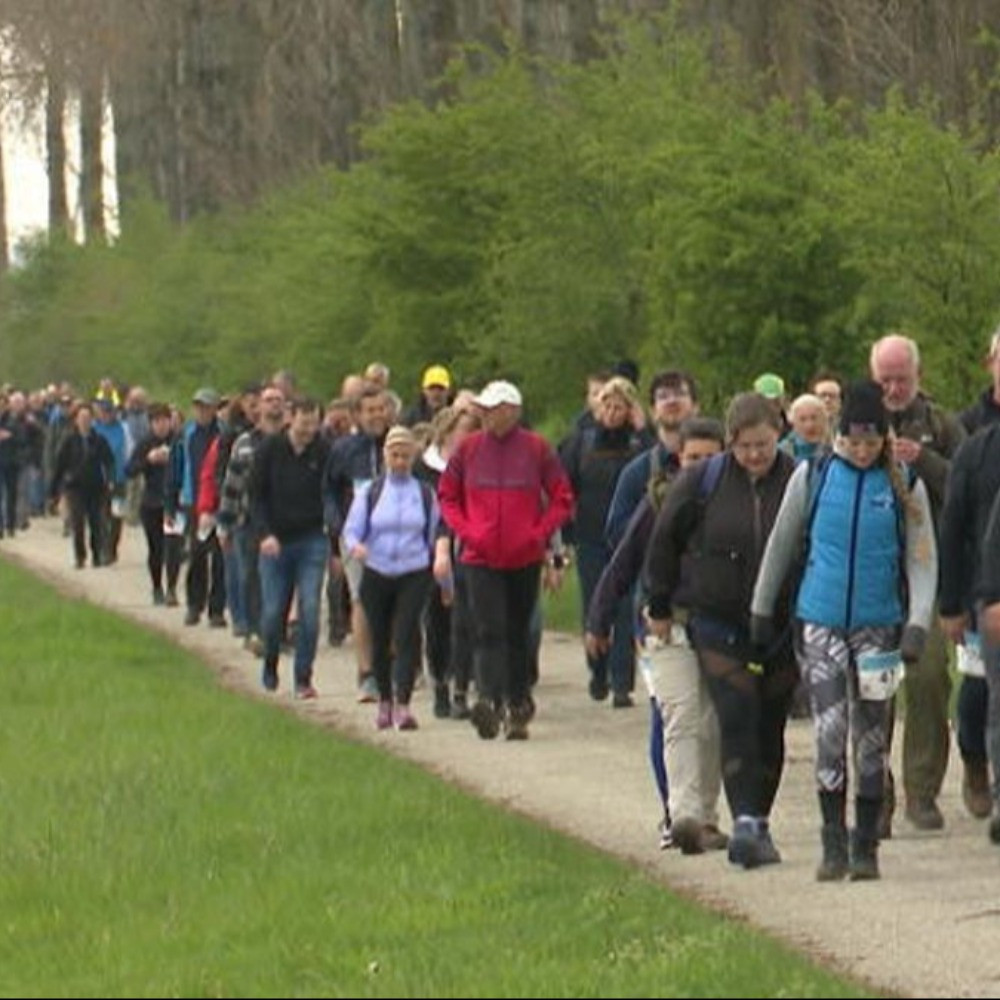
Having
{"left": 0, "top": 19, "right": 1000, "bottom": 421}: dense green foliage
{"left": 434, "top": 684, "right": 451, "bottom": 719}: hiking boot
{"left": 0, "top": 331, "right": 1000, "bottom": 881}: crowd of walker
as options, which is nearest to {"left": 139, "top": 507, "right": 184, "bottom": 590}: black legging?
{"left": 0, "top": 19, "right": 1000, "bottom": 421}: dense green foliage

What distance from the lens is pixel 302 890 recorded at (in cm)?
1365

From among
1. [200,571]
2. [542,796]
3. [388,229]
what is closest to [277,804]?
[542,796]

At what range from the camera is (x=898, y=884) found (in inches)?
577

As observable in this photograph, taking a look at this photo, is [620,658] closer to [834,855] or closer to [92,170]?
[834,855]

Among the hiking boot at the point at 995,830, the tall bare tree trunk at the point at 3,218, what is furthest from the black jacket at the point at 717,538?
the tall bare tree trunk at the point at 3,218

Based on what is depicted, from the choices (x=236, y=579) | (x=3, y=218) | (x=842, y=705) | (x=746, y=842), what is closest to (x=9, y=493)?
(x=236, y=579)

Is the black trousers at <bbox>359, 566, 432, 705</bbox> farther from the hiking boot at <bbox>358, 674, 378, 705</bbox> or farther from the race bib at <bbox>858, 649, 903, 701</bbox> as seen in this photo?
the race bib at <bbox>858, 649, 903, 701</bbox>

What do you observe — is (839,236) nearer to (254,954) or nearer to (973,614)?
(973,614)

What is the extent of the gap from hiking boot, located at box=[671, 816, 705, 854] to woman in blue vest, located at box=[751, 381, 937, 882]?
871mm

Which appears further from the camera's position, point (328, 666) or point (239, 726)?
point (328, 666)

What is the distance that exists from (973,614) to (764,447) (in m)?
1.08

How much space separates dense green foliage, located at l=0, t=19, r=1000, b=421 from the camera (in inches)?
992

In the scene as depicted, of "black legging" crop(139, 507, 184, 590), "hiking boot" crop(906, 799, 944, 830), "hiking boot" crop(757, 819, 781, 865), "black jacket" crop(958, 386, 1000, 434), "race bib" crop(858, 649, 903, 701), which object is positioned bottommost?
"black legging" crop(139, 507, 184, 590)

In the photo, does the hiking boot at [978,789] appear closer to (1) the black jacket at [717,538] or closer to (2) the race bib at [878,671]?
(1) the black jacket at [717,538]
